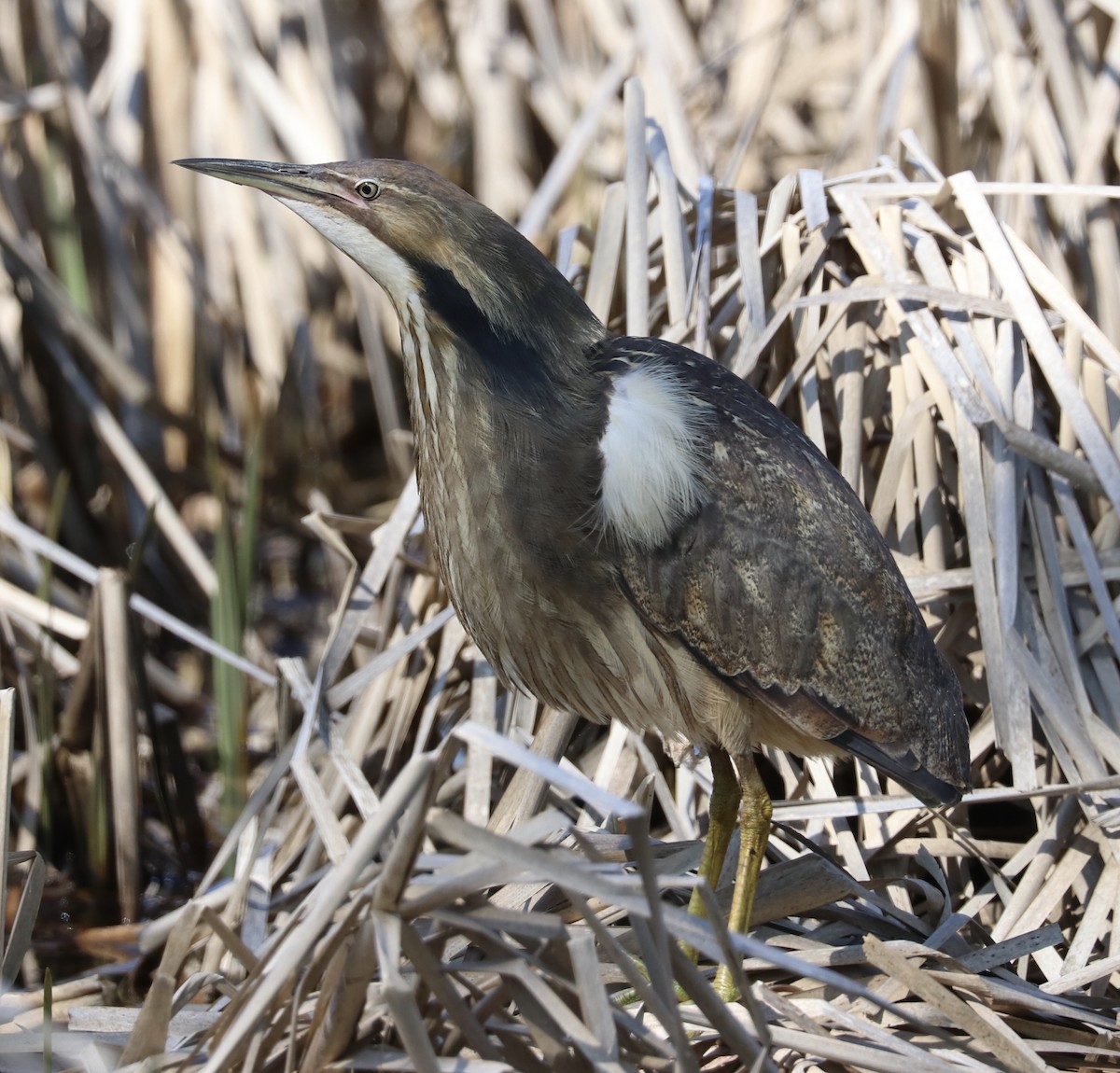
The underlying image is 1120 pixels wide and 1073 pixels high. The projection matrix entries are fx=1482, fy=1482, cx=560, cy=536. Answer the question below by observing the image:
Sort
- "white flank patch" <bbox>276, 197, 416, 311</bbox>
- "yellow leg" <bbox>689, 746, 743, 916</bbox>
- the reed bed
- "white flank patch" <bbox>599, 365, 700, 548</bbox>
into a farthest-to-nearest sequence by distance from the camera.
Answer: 1. "yellow leg" <bbox>689, 746, 743, 916</bbox>
2. "white flank patch" <bbox>276, 197, 416, 311</bbox>
3. "white flank patch" <bbox>599, 365, 700, 548</bbox>
4. the reed bed

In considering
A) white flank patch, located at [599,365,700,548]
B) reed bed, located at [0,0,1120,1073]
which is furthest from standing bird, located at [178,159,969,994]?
reed bed, located at [0,0,1120,1073]

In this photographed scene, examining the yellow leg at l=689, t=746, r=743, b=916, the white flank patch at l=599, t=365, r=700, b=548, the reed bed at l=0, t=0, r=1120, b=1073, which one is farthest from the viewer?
the yellow leg at l=689, t=746, r=743, b=916

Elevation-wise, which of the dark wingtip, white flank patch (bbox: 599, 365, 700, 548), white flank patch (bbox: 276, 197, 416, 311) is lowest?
the dark wingtip

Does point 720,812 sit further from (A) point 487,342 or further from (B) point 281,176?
(B) point 281,176

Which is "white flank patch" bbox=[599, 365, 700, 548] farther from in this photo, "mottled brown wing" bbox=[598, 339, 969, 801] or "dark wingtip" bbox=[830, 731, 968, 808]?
"dark wingtip" bbox=[830, 731, 968, 808]

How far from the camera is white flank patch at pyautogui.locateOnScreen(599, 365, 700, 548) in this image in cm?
Answer: 178

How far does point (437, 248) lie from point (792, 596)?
62 cm

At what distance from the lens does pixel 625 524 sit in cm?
178

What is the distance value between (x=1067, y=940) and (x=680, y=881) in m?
0.96

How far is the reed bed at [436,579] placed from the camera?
1.47 m

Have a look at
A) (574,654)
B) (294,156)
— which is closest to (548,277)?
(574,654)

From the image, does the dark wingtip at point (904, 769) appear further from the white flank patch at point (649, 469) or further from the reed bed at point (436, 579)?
the white flank patch at point (649, 469)

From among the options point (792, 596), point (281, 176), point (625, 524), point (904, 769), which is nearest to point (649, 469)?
point (625, 524)

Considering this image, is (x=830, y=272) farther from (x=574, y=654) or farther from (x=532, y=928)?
(x=532, y=928)
